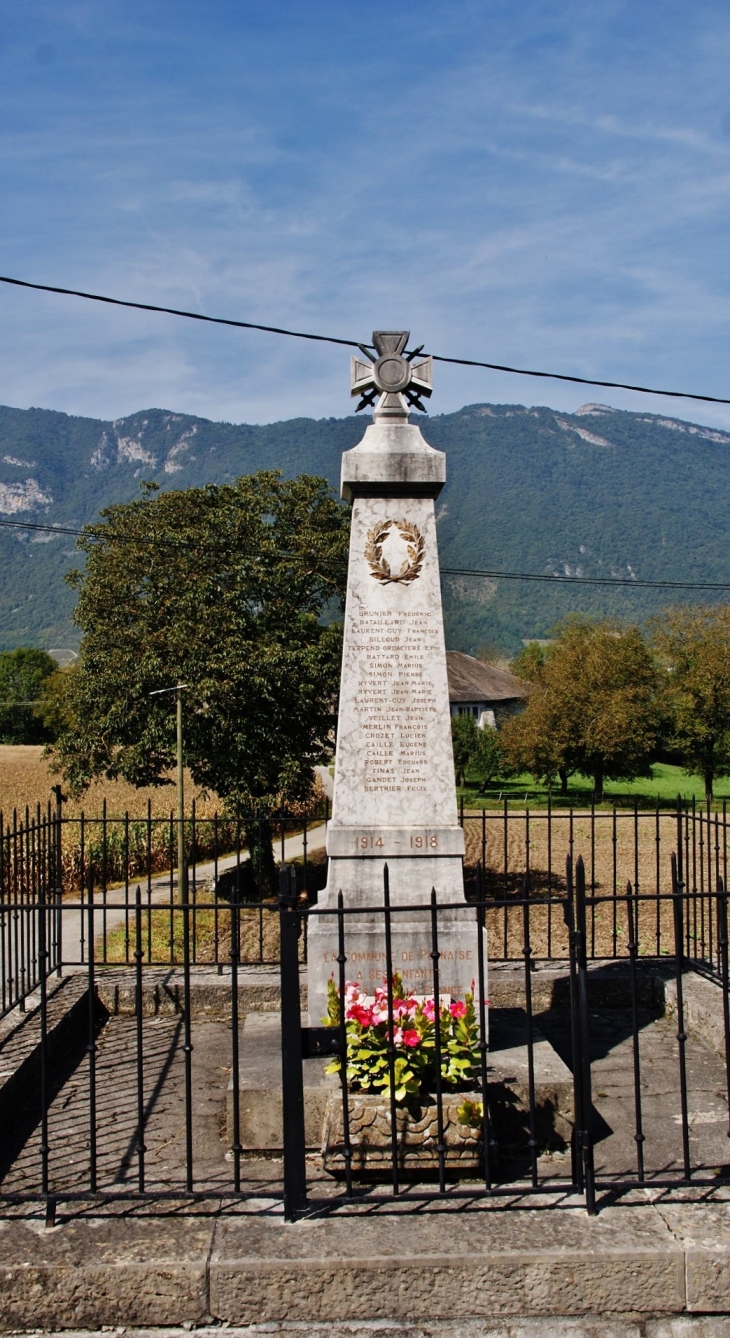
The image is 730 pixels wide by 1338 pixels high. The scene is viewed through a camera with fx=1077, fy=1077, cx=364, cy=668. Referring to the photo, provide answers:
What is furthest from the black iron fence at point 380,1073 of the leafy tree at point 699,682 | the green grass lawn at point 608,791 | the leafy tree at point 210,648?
the leafy tree at point 699,682

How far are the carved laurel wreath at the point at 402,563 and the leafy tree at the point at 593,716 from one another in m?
28.9

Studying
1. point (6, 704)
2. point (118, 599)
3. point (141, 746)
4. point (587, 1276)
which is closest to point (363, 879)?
point (587, 1276)

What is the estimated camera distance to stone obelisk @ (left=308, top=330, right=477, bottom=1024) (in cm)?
653

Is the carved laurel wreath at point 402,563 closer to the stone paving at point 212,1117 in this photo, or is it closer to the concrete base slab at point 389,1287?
the stone paving at point 212,1117

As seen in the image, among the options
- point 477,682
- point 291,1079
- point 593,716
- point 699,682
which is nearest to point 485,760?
point 593,716

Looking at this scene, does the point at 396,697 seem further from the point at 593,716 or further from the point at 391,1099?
the point at 593,716

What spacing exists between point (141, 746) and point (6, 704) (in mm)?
66452

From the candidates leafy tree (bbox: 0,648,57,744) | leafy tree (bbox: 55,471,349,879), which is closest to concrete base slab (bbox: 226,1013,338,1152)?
leafy tree (bbox: 55,471,349,879)

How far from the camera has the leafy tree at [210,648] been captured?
16688 millimetres

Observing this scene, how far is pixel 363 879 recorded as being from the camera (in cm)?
666

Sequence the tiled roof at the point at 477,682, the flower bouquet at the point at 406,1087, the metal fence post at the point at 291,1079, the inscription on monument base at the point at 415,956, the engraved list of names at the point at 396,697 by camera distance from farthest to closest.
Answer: the tiled roof at the point at 477,682 → the engraved list of names at the point at 396,697 → the inscription on monument base at the point at 415,956 → the flower bouquet at the point at 406,1087 → the metal fence post at the point at 291,1079

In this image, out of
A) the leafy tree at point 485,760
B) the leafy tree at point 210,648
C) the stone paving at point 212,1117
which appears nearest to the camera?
the stone paving at point 212,1117

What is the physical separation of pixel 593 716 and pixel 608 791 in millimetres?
9332

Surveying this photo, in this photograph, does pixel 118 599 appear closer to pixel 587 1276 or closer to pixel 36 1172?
pixel 36 1172
